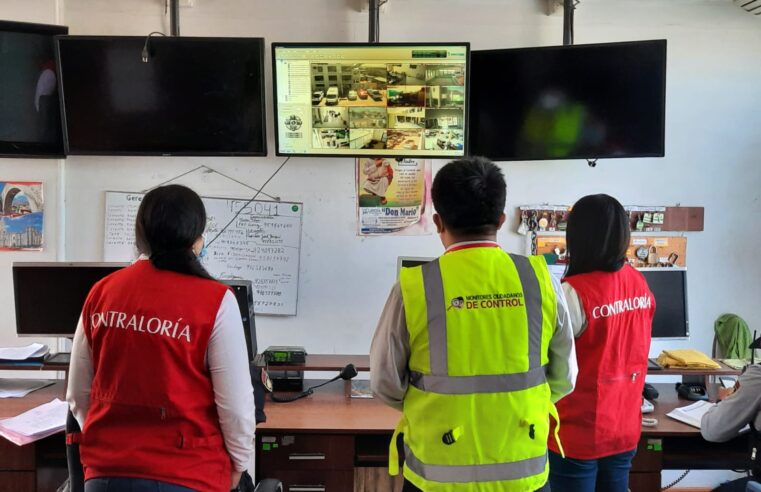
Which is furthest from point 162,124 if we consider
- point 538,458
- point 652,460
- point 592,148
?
point 652,460

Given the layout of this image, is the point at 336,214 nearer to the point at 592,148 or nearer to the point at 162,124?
the point at 162,124

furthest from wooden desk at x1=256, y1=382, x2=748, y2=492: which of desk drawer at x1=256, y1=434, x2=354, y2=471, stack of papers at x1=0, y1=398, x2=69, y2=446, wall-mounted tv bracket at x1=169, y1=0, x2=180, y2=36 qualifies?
wall-mounted tv bracket at x1=169, y1=0, x2=180, y2=36

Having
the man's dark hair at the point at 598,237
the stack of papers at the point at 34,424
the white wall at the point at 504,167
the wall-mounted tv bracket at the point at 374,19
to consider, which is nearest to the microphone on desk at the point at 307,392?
the white wall at the point at 504,167

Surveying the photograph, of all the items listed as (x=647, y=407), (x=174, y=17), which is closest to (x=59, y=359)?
(x=174, y=17)

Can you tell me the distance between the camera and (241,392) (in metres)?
1.38

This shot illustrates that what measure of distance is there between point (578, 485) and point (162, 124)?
8.04 feet

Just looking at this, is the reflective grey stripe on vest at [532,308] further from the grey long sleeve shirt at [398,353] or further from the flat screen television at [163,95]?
the flat screen television at [163,95]

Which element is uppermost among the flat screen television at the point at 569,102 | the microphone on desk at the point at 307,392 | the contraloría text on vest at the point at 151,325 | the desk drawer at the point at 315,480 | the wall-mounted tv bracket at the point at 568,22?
the wall-mounted tv bracket at the point at 568,22

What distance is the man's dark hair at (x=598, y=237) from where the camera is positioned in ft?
5.64

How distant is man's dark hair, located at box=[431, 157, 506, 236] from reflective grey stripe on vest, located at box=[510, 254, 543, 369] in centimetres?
12

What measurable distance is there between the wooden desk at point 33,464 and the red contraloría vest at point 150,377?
3.40ft

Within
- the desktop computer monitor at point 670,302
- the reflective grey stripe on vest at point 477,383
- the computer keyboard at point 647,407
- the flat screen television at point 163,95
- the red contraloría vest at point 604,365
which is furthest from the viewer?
the flat screen television at point 163,95

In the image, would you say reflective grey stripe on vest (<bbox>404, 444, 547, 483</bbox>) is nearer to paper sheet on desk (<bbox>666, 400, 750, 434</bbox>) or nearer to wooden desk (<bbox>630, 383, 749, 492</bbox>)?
wooden desk (<bbox>630, 383, 749, 492</bbox>)

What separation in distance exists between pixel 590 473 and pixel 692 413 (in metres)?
0.91
